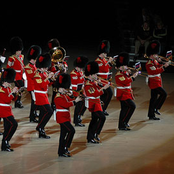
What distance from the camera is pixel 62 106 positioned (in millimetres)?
7484

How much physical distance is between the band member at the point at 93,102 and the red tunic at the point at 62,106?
2.13ft

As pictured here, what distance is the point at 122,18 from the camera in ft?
48.0

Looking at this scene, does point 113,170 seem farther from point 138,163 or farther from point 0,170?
point 0,170

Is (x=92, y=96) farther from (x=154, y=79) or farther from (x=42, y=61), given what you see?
(x=154, y=79)

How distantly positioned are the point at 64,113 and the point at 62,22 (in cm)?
1223

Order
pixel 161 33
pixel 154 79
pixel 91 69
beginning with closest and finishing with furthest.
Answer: pixel 91 69, pixel 154 79, pixel 161 33

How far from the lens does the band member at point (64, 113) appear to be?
24.5 ft

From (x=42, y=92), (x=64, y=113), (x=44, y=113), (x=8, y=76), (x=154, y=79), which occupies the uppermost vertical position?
(x=8, y=76)

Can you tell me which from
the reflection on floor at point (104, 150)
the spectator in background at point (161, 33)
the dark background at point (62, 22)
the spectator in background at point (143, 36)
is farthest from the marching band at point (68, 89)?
the dark background at point (62, 22)

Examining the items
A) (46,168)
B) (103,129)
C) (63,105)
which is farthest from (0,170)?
(103,129)

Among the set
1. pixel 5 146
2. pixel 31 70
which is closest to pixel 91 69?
pixel 31 70

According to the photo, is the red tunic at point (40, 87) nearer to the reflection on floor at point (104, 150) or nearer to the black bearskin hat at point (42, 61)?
the black bearskin hat at point (42, 61)

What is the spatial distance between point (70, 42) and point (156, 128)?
888cm

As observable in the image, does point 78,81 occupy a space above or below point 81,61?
below
